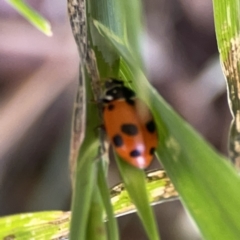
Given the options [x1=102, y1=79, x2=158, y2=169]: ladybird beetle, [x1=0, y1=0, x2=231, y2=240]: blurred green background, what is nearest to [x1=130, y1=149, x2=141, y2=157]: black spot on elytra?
[x1=102, y1=79, x2=158, y2=169]: ladybird beetle

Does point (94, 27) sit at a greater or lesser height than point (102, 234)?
greater

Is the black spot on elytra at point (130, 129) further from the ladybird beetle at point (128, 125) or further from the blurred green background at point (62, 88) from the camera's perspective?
the blurred green background at point (62, 88)

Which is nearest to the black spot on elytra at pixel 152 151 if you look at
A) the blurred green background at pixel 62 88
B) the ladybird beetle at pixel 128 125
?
the ladybird beetle at pixel 128 125


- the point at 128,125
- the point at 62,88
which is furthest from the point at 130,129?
the point at 62,88

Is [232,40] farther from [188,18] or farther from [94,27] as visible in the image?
[188,18]

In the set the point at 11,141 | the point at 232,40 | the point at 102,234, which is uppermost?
the point at 11,141

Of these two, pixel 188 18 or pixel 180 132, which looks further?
pixel 188 18

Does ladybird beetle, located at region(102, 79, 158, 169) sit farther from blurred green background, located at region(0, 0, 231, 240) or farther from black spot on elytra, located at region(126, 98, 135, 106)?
blurred green background, located at region(0, 0, 231, 240)

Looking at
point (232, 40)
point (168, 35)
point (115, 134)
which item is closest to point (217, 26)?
point (232, 40)
